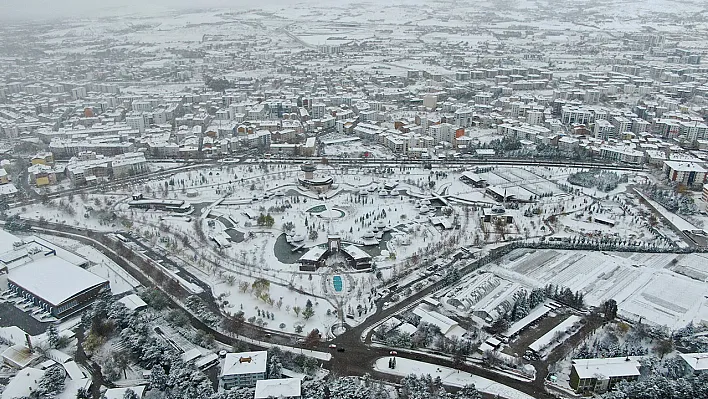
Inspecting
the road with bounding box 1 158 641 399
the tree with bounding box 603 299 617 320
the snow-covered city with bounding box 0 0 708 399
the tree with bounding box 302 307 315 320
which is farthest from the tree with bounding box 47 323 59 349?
the tree with bounding box 603 299 617 320

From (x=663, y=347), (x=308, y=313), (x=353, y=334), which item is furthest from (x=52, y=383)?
(x=663, y=347)

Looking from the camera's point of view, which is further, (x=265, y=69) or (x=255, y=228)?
(x=265, y=69)

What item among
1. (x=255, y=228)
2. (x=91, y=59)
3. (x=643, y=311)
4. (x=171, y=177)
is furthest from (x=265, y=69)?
(x=643, y=311)

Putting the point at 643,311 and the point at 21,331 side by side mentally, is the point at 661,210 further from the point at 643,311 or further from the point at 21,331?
the point at 21,331

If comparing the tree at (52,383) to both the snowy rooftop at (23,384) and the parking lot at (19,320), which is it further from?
the parking lot at (19,320)

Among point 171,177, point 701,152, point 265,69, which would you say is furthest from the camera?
point 265,69

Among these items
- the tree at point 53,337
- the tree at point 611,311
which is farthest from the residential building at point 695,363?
the tree at point 53,337

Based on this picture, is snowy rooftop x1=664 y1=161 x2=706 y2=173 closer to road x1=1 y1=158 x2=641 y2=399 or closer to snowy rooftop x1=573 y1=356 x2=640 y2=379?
road x1=1 y1=158 x2=641 y2=399
